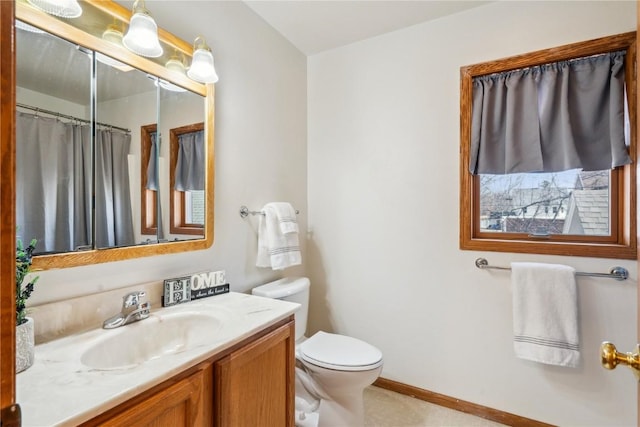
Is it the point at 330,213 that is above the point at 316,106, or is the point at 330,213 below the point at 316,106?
below

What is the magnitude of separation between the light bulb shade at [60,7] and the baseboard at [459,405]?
8.03 feet

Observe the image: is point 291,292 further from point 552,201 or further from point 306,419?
point 552,201

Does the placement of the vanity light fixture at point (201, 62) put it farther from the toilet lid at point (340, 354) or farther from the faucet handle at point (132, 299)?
the toilet lid at point (340, 354)

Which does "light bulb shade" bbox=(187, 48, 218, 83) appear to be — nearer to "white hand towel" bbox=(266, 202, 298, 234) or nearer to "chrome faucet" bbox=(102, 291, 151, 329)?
"white hand towel" bbox=(266, 202, 298, 234)

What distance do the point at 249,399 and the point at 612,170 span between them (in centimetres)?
203

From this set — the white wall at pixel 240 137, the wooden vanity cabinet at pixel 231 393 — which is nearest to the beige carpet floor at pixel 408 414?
the wooden vanity cabinet at pixel 231 393

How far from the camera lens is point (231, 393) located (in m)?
0.97

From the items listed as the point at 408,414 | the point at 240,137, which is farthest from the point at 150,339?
the point at 408,414

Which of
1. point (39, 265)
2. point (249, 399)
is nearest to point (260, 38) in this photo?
point (39, 265)

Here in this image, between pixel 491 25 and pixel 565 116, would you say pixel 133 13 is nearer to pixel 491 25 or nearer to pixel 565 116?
pixel 491 25

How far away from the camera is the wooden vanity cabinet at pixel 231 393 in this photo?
74 centimetres

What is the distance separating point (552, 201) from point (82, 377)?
7.17 ft

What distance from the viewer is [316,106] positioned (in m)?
2.35

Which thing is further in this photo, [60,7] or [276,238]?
[276,238]
